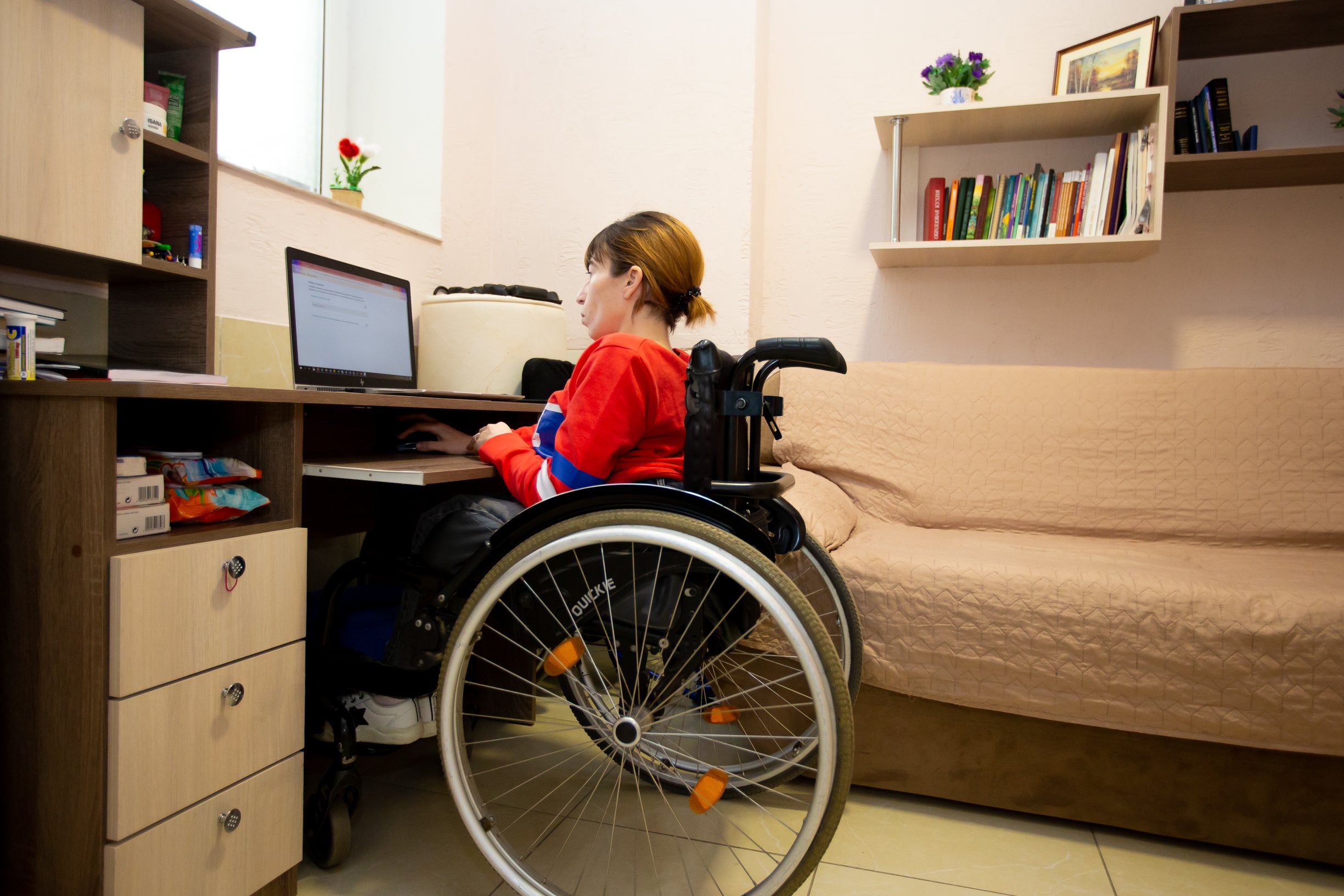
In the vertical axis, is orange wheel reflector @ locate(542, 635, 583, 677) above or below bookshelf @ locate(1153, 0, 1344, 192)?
below

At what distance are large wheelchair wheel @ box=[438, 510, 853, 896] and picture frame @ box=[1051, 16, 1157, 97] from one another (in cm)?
179

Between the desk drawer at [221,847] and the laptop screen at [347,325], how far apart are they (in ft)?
2.46

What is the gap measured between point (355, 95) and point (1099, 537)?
262 cm

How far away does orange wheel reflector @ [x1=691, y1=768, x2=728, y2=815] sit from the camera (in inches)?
40.4

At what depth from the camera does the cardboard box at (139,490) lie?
999mm

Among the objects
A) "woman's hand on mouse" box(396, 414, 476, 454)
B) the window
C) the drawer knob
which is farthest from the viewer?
the window

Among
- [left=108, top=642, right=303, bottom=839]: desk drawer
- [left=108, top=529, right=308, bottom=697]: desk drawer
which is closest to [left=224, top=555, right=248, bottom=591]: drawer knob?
[left=108, top=529, right=308, bottom=697]: desk drawer

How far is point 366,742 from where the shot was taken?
1452mm

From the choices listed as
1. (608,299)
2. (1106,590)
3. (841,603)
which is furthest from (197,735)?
(1106,590)

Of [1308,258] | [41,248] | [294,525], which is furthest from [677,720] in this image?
[1308,258]

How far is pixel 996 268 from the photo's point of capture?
2.40 metres

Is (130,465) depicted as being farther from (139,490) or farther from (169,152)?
(169,152)

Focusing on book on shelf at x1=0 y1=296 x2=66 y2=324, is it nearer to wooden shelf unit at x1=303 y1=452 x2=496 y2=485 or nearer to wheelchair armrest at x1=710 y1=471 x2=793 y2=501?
wooden shelf unit at x1=303 y1=452 x2=496 y2=485

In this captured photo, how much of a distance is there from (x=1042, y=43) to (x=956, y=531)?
1521 mm
